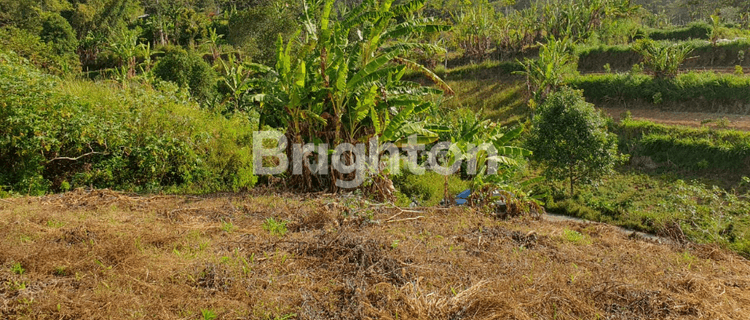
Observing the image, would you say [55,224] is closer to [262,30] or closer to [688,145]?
[688,145]

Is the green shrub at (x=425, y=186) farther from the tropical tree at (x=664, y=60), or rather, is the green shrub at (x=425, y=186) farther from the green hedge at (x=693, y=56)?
the green hedge at (x=693, y=56)

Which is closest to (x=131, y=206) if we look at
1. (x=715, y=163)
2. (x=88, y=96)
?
(x=88, y=96)

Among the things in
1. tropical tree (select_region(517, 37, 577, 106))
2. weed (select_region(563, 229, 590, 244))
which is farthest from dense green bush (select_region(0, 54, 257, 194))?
tropical tree (select_region(517, 37, 577, 106))

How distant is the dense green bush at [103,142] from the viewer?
578 cm

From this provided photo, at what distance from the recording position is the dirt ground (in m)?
10.9

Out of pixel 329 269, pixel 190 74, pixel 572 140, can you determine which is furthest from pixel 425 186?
pixel 190 74

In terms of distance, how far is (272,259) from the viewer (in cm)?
358

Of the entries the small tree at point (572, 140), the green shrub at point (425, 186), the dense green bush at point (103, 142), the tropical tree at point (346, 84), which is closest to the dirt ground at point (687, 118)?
the small tree at point (572, 140)

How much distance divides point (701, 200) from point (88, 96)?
34.8 feet

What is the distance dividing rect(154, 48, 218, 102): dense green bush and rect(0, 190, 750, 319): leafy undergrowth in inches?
353

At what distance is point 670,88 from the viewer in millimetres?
12797

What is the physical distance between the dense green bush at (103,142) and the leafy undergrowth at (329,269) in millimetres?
1418

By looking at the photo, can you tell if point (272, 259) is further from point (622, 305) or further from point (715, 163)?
point (715, 163)

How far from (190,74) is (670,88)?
539 inches
